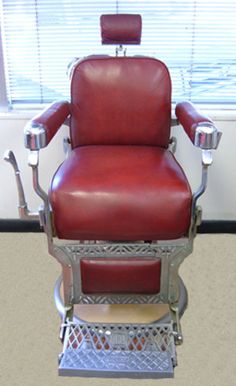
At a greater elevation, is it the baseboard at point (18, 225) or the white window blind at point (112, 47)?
the white window blind at point (112, 47)

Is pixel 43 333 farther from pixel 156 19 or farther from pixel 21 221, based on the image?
pixel 156 19

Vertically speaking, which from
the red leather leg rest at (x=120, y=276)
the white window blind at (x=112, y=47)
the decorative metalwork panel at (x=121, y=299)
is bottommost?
the decorative metalwork panel at (x=121, y=299)

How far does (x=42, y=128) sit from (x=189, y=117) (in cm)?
54

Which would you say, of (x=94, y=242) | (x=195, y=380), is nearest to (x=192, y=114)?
(x=94, y=242)

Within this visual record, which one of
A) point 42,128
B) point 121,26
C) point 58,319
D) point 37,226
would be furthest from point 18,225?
point 121,26

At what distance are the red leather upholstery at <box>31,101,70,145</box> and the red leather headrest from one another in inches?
13.5

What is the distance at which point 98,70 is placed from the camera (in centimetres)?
167

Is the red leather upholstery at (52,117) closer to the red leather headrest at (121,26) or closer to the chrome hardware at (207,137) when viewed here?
the red leather headrest at (121,26)

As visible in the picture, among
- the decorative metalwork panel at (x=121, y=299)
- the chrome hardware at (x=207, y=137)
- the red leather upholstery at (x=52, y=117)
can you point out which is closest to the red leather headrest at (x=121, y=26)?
the red leather upholstery at (x=52, y=117)

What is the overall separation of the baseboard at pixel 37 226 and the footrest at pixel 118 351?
94cm

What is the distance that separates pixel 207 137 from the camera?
1.23 m

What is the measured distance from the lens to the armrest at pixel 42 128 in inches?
48.2

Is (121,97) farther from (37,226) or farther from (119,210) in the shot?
(37,226)

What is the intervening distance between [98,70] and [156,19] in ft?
1.75
